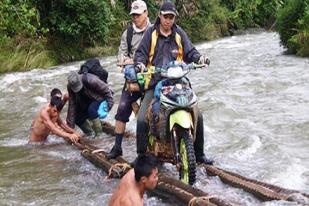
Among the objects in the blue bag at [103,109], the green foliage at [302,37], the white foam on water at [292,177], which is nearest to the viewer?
the white foam on water at [292,177]

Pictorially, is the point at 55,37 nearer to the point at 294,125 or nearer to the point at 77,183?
the point at 294,125

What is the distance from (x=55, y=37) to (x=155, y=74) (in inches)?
755

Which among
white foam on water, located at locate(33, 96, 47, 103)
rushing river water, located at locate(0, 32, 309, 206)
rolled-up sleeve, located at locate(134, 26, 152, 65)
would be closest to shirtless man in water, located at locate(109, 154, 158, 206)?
rushing river water, located at locate(0, 32, 309, 206)

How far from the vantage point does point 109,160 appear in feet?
24.9

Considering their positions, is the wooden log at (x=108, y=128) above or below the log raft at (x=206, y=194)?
below

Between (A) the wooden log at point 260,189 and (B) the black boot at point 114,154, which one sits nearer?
(A) the wooden log at point 260,189

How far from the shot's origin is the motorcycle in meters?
6.37

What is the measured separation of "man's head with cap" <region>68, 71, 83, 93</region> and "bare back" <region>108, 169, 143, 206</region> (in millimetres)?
4299

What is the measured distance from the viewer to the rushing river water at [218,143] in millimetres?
6742

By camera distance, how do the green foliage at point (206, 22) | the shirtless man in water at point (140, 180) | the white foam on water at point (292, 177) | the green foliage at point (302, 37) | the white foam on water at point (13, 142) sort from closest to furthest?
the shirtless man in water at point (140, 180)
the white foam on water at point (292, 177)
the white foam on water at point (13, 142)
the green foliage at point (302, 37)
the green foliage at point (206, 22)

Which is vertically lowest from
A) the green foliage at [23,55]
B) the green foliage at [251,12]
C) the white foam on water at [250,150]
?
the green foliage at [251,12]

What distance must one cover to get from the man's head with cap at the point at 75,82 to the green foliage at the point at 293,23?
42.5 ft

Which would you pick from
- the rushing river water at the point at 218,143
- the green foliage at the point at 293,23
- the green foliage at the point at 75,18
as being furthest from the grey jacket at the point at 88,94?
the green foliage at the point at 75,18

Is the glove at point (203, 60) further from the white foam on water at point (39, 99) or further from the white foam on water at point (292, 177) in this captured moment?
the white foam on water at point (39, 99)
